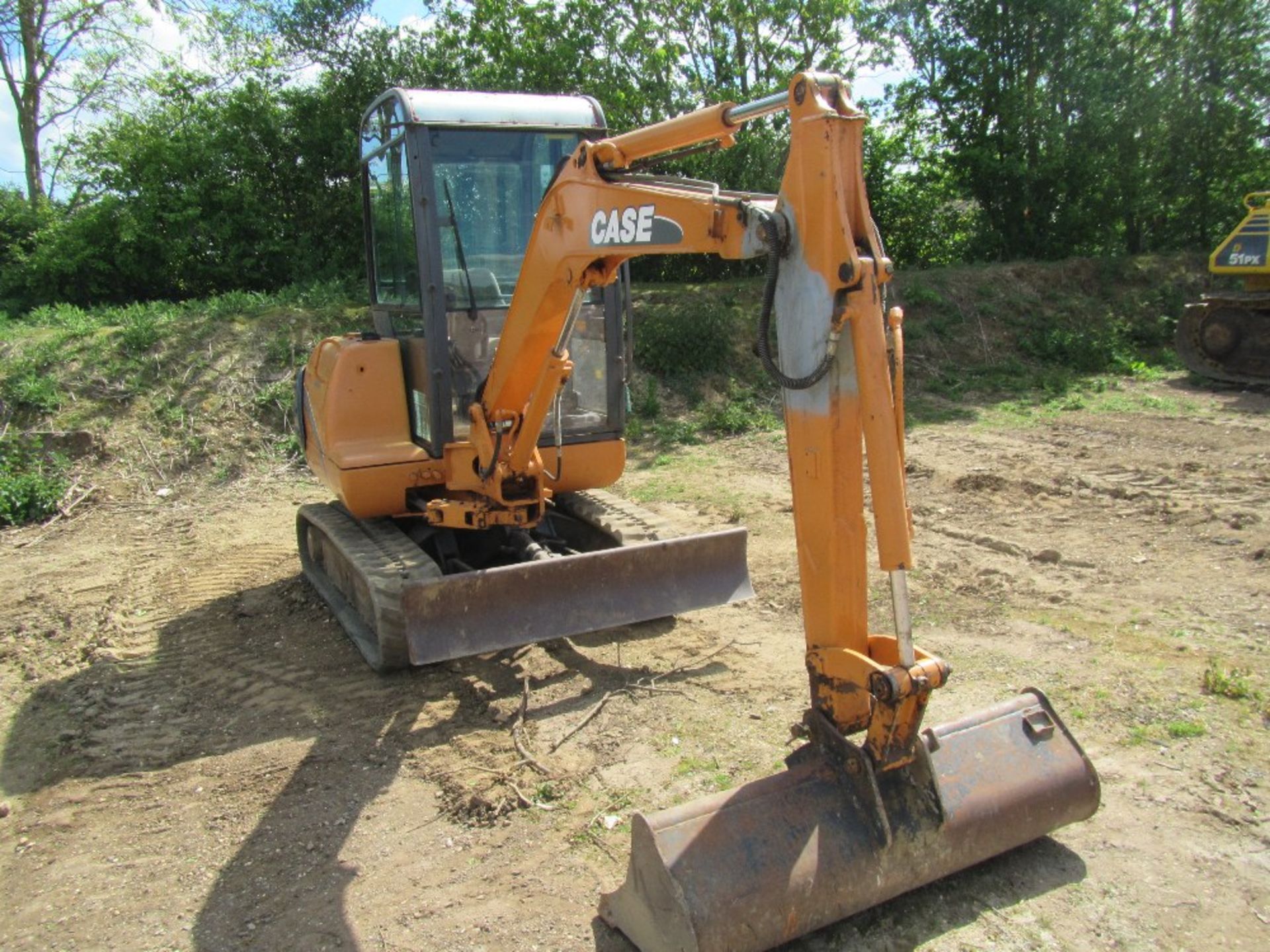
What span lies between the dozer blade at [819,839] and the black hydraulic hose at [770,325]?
42.3 inches

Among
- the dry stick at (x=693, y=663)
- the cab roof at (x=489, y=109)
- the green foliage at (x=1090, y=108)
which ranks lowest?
the dry stick at (x=693, y=663)

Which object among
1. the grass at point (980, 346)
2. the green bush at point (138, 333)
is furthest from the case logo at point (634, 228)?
the green bush at point (138, 333)

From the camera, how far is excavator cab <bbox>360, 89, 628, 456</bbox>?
16.6 feet

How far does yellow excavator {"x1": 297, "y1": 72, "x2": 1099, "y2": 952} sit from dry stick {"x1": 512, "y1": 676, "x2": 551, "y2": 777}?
0.94 ft

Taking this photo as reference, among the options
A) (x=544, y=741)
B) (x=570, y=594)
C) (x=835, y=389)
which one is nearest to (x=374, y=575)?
(x=570, y=594)

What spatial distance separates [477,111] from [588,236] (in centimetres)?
159

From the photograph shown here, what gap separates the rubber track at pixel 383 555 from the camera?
4859mm

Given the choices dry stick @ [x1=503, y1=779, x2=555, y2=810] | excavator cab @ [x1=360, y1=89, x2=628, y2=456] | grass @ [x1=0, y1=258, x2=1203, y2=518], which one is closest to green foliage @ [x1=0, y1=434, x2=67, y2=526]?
grass @ [x1=0, y1=258, x2=1203, y2=518]

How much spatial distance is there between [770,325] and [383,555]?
9.96 ft

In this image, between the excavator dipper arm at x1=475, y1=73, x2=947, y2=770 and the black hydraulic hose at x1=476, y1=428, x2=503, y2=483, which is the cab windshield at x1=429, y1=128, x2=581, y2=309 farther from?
the excavator dipper arm at x1=475, y1=73, x2=947, y2=770

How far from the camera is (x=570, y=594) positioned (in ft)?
16.6

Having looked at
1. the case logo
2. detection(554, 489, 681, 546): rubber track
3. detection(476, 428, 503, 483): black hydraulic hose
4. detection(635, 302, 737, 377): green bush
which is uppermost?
the case logo

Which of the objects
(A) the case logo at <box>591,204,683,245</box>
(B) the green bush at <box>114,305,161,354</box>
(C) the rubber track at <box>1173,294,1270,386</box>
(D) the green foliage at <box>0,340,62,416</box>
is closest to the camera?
(A) the case logo at <box>591,204,683,245</box>

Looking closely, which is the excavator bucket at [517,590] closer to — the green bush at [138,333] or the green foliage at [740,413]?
the green foliage at [740,413]
